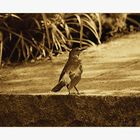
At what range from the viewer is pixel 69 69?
2055mm

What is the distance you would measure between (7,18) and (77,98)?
1.97 feet

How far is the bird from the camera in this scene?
2.03 metres

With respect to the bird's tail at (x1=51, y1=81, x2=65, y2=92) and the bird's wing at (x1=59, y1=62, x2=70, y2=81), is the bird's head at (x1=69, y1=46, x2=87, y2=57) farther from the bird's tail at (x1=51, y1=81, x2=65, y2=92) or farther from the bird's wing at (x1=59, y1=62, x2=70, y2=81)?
the bird's tail at (x1=51, y1=81, x2=65, y2=92)

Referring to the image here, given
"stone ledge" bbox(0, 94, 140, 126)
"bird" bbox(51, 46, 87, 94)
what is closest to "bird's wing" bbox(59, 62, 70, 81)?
"bird" bbox(51, 46, 87, 94)

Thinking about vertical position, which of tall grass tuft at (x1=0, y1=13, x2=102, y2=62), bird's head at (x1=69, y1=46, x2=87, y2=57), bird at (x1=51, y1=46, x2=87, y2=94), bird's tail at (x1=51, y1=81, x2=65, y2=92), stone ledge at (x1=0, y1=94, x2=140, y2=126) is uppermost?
tall grass tuft at (x1=0, y1=13, x2=102, y2=62)

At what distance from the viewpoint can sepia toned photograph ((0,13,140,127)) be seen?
2.02 metres

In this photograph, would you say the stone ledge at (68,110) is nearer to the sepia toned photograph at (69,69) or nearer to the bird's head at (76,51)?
the sepia toned photograph at (69,69)

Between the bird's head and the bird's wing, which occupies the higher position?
the bird's head

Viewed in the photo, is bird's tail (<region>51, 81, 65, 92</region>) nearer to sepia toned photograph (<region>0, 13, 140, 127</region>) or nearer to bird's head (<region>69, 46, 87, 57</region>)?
sepia toned photograph (<region>0, 13, 140, 127</region>)

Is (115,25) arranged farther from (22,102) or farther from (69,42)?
(22,102)

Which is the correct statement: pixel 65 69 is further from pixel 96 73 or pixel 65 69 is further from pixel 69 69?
pixel 96 73

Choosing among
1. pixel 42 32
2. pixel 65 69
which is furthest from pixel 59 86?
pixel 42 32

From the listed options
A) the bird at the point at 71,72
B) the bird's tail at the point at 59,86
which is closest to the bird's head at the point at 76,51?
the bird at the point at 71,72

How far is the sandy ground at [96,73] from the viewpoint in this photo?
2023 millimetres
